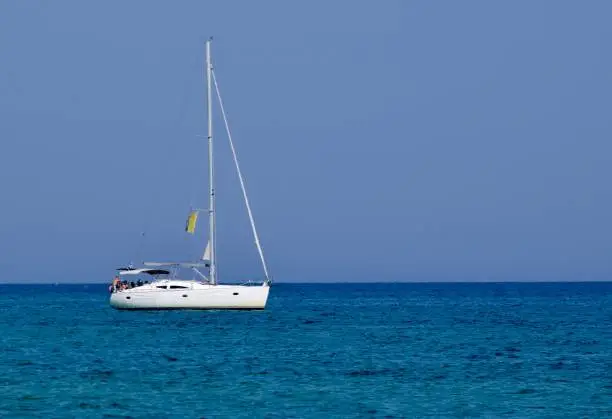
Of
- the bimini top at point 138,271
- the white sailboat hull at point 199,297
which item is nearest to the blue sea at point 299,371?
the white sailboat hull at point 199,297

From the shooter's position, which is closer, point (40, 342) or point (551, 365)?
point (551, 365)

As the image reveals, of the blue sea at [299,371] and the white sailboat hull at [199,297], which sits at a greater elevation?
the white sailboat hull at [199,297]

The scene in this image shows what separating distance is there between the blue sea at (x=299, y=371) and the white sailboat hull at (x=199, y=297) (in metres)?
1.86

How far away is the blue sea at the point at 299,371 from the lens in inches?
1302

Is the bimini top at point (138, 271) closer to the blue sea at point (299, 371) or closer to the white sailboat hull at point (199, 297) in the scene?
the white sailboat hull at point (199, 297)

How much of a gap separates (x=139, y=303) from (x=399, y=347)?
27.2m

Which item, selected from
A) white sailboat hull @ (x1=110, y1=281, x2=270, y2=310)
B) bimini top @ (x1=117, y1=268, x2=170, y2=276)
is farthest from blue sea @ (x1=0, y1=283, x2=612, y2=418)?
bimini top @ (x1=117, y1=268, x2=170, y2=276)

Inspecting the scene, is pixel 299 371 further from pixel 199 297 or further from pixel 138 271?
pixel 138 271

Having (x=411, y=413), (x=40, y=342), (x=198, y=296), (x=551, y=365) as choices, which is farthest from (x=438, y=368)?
(x=198, y=296)

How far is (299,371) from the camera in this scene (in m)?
41.9

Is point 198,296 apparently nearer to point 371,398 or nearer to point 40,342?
point 40,342

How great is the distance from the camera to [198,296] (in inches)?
2822

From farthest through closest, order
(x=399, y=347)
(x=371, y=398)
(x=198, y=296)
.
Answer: (x=198, y=296) < (x=399, y=347) < (x=371, y=398)

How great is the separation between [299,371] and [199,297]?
99.9 ft
